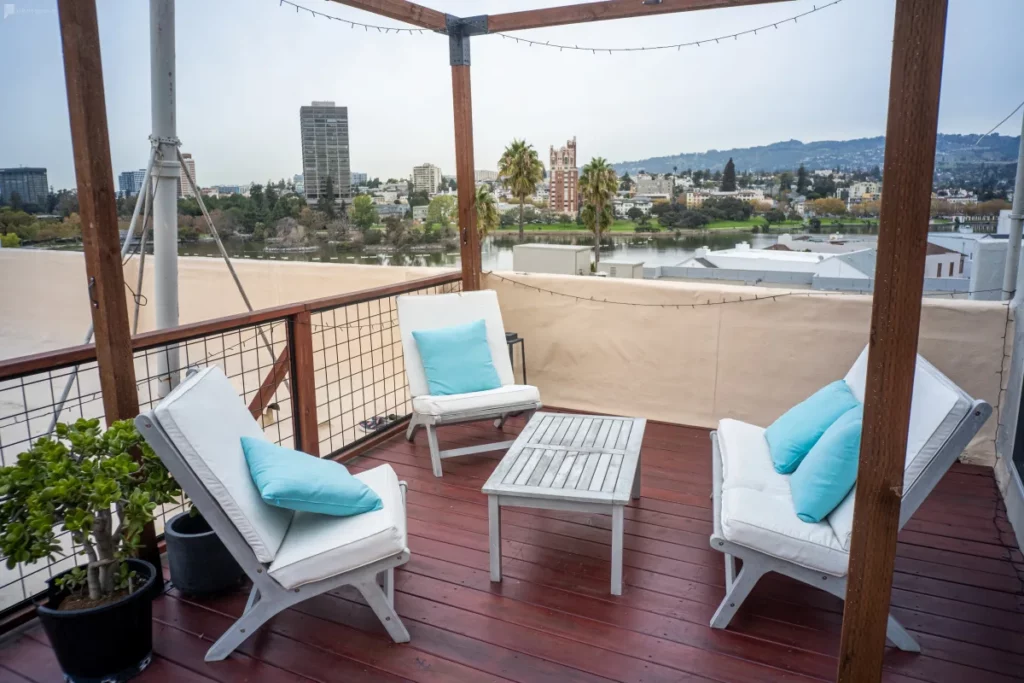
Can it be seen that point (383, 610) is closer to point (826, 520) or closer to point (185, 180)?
point (826, 520)

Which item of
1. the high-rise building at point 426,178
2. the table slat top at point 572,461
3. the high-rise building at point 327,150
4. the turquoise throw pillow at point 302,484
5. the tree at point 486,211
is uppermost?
the high-rise building at point 327,150

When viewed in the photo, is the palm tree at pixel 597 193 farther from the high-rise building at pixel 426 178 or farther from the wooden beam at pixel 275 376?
the wooden beam at pixel 275 376

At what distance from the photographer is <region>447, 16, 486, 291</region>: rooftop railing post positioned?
487 centimetres

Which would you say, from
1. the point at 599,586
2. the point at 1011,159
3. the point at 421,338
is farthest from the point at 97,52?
the point at 1011,159

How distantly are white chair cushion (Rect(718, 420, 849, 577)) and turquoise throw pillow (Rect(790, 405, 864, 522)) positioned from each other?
0.17 feet

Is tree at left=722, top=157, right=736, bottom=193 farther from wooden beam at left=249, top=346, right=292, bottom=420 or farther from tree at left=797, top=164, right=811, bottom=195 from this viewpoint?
wooden beam at left=249, top=346, right=292, bottom=420

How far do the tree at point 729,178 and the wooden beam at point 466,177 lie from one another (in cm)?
220

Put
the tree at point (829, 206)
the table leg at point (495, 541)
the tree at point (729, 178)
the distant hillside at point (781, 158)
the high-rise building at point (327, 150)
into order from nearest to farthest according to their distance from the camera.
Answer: the table leg at point (495, 541)
the tree at point (829, 206)
the distant hillside at point (781, 158)
the tree at point (729, 178)
the high-rise building at point (327, 150)

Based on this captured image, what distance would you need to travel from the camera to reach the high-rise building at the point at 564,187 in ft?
21.3

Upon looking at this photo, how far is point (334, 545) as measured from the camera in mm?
2334

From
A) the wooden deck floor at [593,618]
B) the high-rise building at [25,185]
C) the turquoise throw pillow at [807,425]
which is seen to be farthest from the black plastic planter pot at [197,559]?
the high-rise building at [25,185]

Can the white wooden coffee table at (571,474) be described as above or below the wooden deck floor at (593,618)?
above

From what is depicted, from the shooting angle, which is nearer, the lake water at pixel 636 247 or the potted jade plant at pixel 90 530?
the potted jade plant at pixel 90 530

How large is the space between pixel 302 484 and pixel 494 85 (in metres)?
5.11
